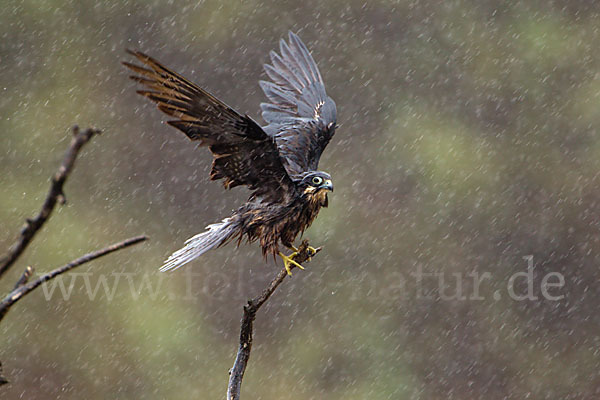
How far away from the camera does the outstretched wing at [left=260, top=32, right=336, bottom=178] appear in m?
4.19

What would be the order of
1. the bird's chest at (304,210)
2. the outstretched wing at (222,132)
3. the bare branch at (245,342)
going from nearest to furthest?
the bare branch at (245,342) → the outstretched wing at (222,132) → the bird's chest at (304,210)

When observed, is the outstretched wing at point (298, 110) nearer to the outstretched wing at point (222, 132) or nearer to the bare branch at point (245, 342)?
the outstretched wing at point (222, 132)

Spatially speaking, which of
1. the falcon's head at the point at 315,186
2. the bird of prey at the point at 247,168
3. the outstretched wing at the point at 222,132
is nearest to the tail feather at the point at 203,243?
the bird of prey at the point at 247,168

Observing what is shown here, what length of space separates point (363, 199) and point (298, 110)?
24.1 ft

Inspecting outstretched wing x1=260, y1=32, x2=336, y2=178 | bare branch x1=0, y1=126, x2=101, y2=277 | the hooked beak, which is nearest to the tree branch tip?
bare branch x1=0, y1=126, x2=101, y2=277

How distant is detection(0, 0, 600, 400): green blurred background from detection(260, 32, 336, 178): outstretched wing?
6356 mm

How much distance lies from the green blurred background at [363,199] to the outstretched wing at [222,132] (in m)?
7.51

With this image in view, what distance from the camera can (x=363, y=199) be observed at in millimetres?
11891

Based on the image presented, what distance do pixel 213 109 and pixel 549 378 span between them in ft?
32.2

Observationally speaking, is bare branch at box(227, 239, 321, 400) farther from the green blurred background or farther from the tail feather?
the green blurred background

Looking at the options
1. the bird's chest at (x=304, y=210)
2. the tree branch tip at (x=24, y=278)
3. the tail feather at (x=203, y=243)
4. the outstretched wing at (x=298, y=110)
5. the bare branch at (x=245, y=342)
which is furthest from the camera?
the outstretched wing at (x=298, y=110)

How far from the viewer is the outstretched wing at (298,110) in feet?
13.8

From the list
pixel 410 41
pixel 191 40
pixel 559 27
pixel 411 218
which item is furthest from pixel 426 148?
pixel 191 40

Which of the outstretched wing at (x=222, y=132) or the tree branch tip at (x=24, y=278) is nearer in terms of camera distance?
the tree branch tip at (x=24, y=278)
